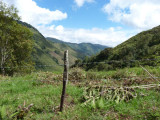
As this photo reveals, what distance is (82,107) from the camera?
506 cm

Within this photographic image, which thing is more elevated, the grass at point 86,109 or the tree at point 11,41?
the tree at point 11,41

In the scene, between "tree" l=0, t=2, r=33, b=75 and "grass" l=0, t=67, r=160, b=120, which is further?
"tree" l=0, t=2, r=33, b=75

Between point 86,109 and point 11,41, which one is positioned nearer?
point 86,109

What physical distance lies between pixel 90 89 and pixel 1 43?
2157 centimetres

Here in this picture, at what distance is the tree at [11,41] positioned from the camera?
21.9 m

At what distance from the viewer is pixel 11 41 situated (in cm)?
2302

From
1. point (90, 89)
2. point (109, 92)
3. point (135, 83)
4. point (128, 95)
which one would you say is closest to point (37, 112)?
point (90, 89)

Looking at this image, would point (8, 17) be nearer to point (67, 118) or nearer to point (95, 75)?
point (95, 75)

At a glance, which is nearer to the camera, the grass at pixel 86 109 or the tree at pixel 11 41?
the grass at pixel 86 109

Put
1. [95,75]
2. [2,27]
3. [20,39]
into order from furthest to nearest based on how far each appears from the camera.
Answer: [20,39] < [2,27] < [95,75]

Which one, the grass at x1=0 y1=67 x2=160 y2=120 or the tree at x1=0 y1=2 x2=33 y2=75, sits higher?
the tree at x1=0 y1=2 x2=33 y2=75

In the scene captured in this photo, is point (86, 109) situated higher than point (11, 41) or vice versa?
point (11, 41)

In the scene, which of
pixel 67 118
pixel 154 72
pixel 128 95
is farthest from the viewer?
pixel 154 72

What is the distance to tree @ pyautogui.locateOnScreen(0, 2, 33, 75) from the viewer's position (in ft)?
71.9
